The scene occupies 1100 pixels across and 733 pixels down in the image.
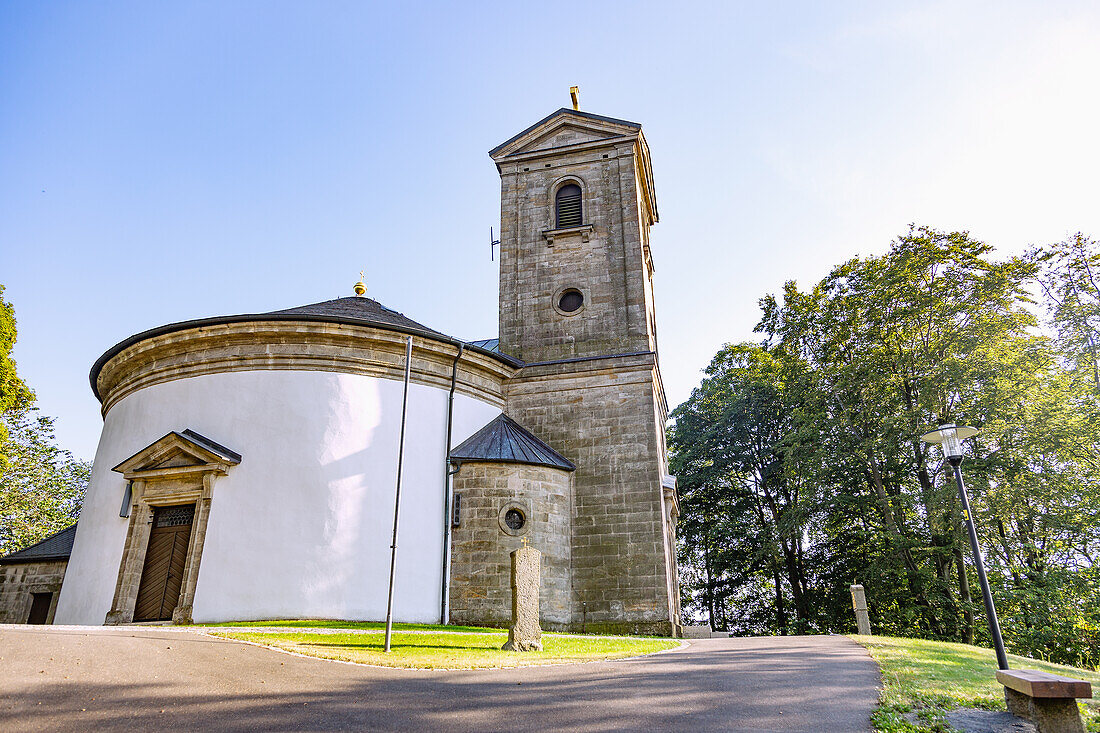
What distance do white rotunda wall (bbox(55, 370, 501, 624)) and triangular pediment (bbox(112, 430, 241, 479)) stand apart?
0.32 metres

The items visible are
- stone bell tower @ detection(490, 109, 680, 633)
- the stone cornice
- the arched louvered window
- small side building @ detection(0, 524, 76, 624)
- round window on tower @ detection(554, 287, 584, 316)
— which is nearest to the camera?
the stone cornice

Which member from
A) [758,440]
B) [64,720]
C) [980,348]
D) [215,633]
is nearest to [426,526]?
[215,633]

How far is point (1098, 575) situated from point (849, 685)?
59.0ft

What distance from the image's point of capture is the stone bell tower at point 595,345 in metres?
16.9

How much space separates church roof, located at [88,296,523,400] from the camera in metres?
16.6

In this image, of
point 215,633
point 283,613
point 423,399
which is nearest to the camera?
point 215,633

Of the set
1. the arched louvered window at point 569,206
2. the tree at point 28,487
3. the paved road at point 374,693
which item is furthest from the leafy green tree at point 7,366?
the arched louvered window at point 569,206

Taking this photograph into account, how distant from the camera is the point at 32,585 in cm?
1934

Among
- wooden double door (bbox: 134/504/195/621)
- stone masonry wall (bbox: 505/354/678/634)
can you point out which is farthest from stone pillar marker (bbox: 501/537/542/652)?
wooden double door (bbox: 134/504/195/621)

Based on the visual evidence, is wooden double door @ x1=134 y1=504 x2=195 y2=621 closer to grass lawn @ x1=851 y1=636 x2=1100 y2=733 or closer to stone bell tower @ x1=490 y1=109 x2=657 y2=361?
stone bell tower @ x1=490 y1=109 x2=657 y2=361

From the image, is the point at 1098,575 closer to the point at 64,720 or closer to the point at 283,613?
the point at 283,613

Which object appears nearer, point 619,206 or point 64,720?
point 64,720

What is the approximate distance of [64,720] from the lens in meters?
5.29

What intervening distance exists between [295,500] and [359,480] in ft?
4.84
